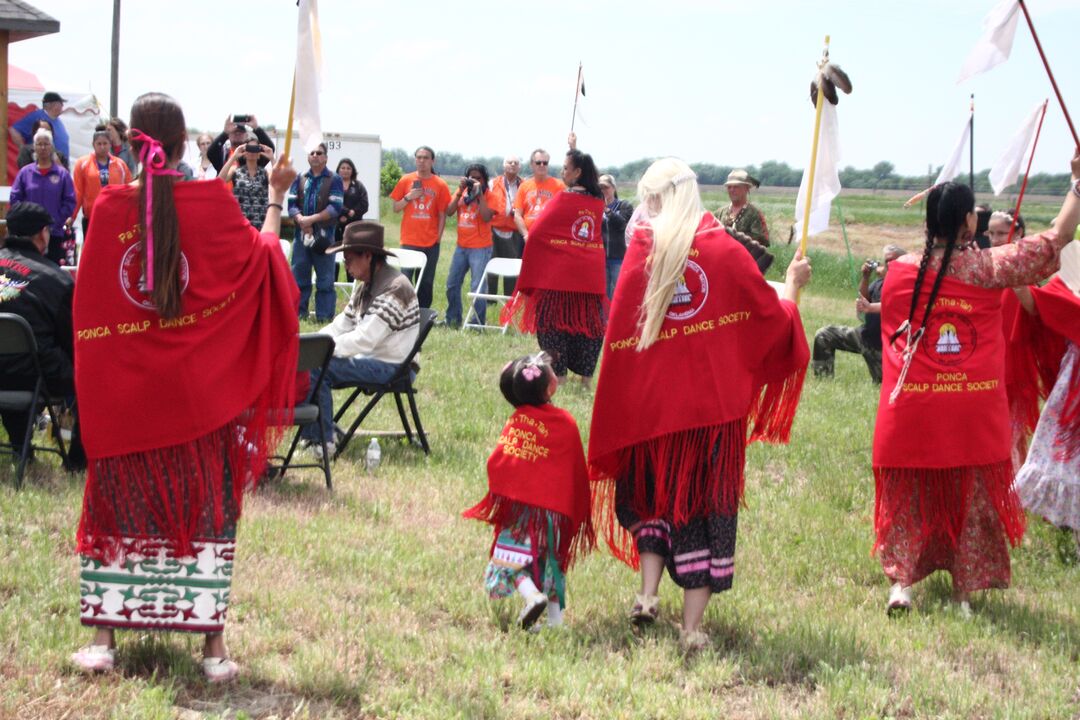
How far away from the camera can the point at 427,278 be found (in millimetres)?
14094

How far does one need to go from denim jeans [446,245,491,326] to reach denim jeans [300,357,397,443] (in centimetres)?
659

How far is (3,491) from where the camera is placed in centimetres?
638

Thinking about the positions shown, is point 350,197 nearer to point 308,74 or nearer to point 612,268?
point 612,268

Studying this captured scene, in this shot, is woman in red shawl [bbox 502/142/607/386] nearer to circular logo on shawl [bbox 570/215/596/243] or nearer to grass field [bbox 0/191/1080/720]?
circular logo on shawl [bbox 570/215/596/243]

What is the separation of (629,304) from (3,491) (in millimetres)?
3455

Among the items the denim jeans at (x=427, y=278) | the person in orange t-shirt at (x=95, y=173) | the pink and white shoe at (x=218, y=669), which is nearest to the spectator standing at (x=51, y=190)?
the person in orange t-shirt at (x=95, y=173)

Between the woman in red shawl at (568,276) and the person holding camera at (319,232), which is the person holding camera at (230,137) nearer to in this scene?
the person holding camera at (319,232)

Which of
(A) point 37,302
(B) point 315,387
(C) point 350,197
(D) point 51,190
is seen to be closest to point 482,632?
(B) point 315,387

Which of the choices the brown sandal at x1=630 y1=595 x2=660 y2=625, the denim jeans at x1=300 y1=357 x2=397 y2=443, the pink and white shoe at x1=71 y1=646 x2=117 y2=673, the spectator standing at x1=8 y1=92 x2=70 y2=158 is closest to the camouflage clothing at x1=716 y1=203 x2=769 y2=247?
the denim jeans at x1=300 y1=357 x2=397 y2=443

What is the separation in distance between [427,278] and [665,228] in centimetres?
941

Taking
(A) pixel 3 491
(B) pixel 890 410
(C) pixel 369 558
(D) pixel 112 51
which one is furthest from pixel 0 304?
(D) pixel 112 51

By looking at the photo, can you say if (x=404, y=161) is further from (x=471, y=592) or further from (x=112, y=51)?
(x=471, y=592)

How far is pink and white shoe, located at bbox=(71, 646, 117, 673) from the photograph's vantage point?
13.4 ft

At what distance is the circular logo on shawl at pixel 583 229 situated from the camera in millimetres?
9836
